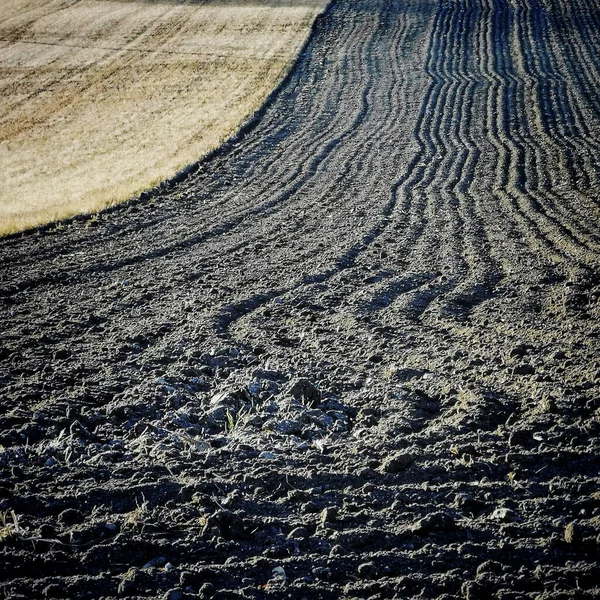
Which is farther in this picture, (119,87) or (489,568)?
(119,87)

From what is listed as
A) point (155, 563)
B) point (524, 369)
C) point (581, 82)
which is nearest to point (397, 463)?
point (155, 563)

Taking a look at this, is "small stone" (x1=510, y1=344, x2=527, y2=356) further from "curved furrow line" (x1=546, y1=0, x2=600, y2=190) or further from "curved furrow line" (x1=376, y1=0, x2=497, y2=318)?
"curved furrow line" (x1=546, y1=0, x2=600, y2=190)

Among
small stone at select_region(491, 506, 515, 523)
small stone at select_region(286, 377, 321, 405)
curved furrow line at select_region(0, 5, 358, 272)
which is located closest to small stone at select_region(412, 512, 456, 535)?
small stone at select_region(491, 506, 515, 523)

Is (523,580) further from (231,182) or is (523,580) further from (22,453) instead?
(231,182)

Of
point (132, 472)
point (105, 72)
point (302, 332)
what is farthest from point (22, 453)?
point (105, 72)

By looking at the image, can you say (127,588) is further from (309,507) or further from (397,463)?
(397,463)

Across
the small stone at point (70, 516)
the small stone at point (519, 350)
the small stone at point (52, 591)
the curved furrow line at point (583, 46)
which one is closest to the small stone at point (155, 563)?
the small stone at point (52, 591)
